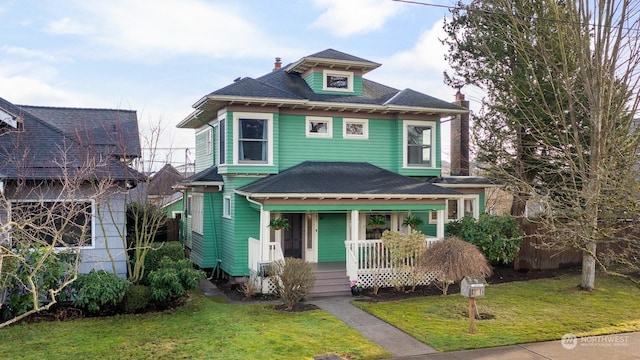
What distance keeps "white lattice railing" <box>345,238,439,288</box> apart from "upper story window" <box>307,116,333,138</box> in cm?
417

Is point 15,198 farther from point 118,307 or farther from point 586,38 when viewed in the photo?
point 586,38

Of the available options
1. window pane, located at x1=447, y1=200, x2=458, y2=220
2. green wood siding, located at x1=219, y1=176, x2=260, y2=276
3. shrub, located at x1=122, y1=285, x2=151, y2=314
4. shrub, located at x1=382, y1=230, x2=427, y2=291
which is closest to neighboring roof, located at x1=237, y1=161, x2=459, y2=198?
green wood siding, located at x1=219, y1=176, x2=260, y2=276

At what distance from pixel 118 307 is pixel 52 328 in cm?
155

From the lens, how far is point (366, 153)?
17.1 metres

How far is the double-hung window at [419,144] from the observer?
1731cm

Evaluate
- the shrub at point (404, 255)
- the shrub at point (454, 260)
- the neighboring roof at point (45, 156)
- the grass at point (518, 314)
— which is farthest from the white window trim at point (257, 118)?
the shrub at point (454, 260)

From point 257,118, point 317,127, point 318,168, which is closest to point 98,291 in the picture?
point 257,118

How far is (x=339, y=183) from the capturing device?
1497cm

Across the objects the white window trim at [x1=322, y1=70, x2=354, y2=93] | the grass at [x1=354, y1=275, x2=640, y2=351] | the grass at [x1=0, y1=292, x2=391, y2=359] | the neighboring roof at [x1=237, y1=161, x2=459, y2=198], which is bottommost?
the grass at [x1=354, y1=275, x2=640, y2=351]

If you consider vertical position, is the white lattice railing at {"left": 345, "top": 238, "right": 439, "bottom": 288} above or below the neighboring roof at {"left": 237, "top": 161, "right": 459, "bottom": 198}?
below

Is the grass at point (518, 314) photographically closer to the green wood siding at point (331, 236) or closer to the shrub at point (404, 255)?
the shrub at point (404, 255)

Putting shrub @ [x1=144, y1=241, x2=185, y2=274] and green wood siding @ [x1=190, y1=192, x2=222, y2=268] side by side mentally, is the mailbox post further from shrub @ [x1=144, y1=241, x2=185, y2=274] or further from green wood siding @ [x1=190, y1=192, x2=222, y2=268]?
green wood siding @ [x1=190, y1=192, x2=222, y2=268]

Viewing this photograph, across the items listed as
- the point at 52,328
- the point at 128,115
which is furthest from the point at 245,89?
the point at 52,328

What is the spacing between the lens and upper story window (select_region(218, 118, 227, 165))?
51.0 feet
